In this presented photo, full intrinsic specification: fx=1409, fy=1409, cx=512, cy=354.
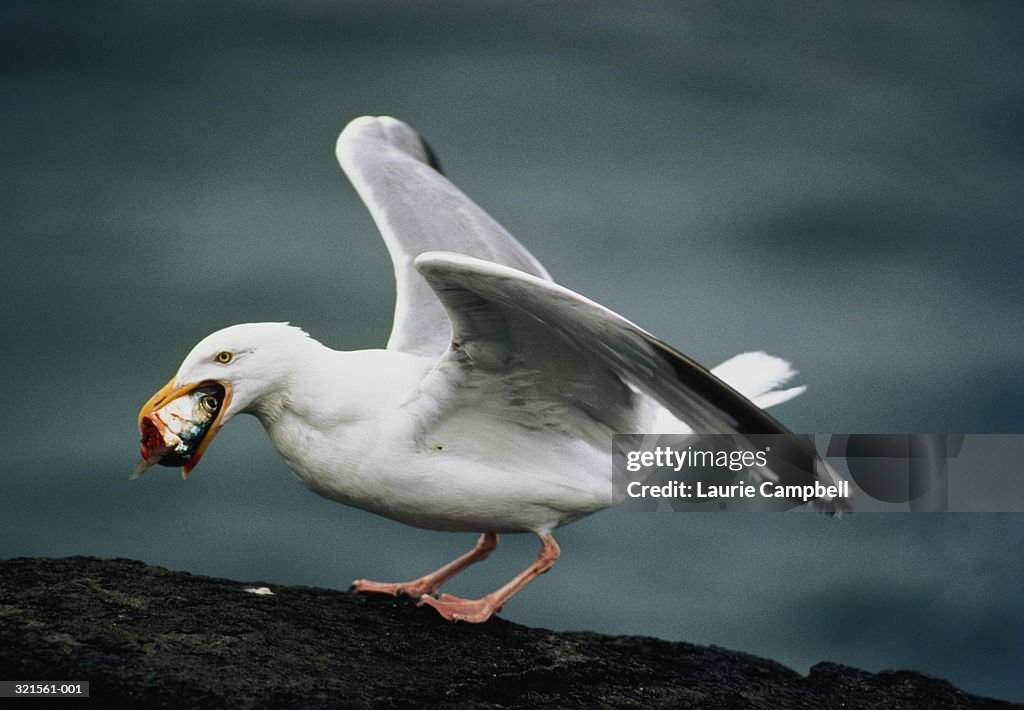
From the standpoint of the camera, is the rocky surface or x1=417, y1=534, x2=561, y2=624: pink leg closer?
the rocky surface

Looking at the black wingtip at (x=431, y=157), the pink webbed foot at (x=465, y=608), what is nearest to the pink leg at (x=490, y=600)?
the pink webbed foot at (x=465, y=608)

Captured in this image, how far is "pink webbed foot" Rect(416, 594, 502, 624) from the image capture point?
20.1ft

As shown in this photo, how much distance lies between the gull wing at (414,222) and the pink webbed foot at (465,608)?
4.97 feet

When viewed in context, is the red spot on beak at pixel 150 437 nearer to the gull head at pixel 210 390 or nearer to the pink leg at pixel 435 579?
the gull head at pixel 210 390

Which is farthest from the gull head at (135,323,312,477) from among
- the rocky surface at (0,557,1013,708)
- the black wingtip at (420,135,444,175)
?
the black wingtip at (420,135,444,175)

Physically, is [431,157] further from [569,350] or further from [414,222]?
[569,350]

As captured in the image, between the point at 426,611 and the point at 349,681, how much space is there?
1.18 metres

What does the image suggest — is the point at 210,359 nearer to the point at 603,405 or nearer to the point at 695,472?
the point at 603,405

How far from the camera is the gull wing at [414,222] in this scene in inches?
296

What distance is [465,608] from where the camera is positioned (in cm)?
619

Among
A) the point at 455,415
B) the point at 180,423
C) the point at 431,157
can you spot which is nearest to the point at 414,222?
the point at 431,157

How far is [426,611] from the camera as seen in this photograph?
6242 millimetres

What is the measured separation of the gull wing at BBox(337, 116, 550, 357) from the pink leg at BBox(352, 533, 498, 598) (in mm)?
1054

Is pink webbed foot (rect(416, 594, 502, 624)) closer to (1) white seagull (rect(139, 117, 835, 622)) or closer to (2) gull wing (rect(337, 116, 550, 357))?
(1) white seagull (rect(139, 117, 835, 622))
